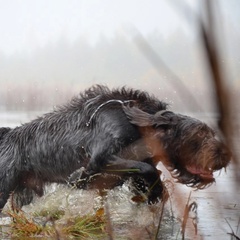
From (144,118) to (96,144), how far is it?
0.42 m

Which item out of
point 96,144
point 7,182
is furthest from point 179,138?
point 7,182

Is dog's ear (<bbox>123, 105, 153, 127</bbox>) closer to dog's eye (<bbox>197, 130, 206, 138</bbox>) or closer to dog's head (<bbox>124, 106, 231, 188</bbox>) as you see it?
dog's head (<bbox>124, 106, 231, 188</bbox>)

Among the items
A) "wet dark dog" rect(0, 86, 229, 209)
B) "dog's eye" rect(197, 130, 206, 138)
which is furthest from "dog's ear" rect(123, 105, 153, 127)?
"dog's eye" rect(197, 130, 206, 138)

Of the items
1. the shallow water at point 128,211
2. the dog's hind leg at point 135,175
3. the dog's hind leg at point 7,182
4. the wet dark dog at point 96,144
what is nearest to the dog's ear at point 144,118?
the wet dark dog at point 96,144

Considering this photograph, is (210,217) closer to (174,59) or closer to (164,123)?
(164,123)

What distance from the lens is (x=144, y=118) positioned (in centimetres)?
555

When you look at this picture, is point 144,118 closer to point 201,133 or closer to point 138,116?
point 138,116

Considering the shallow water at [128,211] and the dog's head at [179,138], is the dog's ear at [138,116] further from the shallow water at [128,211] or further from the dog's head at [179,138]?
the shallow water at [128,211]

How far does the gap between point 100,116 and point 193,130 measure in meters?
0.77

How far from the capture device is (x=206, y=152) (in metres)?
4.70

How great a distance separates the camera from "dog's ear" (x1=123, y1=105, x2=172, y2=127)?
552cm

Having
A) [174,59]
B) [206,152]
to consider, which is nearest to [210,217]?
[206,152]

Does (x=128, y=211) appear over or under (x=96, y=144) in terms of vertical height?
under

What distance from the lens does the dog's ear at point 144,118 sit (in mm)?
5523
